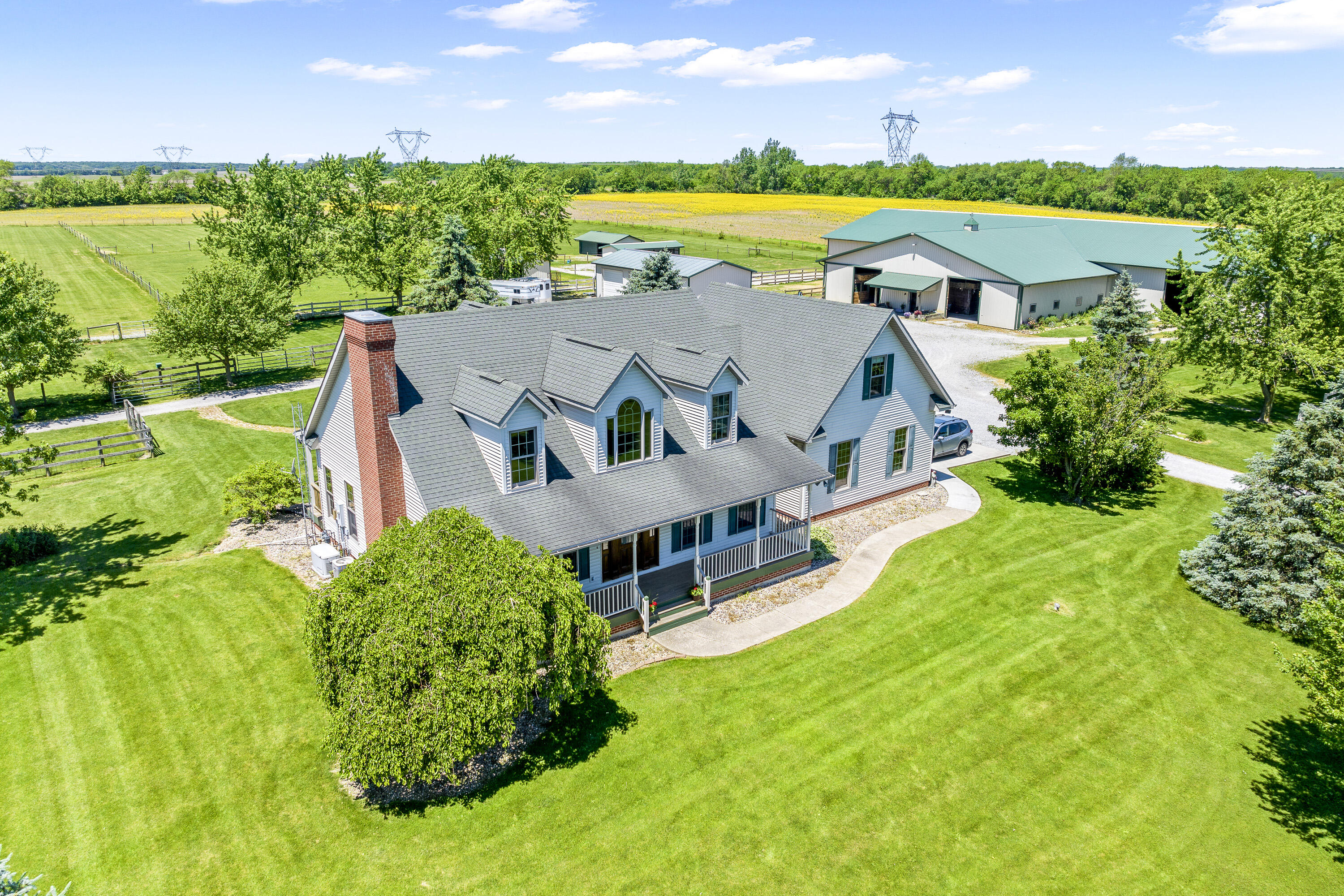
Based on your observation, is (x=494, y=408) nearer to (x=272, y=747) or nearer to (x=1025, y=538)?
(x=272, y=747)

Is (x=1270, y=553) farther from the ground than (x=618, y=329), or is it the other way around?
(x=618, y=329)

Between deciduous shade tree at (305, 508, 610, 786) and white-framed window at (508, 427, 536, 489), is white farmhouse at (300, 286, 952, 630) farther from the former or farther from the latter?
deciduous shade tree at (305, 508, 610, 786)

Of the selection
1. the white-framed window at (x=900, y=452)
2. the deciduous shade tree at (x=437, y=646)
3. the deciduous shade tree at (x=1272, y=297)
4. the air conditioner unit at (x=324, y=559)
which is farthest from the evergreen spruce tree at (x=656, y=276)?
the deciduous shade tree at (x=437, y=646)

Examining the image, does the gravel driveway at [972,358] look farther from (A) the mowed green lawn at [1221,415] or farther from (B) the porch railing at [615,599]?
(B) the porch railing at [615,599]

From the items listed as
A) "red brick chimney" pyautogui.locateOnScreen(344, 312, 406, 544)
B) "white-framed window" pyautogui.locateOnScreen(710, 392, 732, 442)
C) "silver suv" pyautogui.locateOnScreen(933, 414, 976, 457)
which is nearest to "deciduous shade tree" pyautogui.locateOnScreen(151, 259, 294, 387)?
"red brick chimney" pyautogui.locateOnScreen(344, 312, 406, 544)

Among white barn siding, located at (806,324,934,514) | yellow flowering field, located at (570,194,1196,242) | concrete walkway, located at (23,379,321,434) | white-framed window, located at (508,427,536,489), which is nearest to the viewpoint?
white-framed window, located at (508,427,536,489)

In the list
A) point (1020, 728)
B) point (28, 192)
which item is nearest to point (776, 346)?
point (1020, 728)
